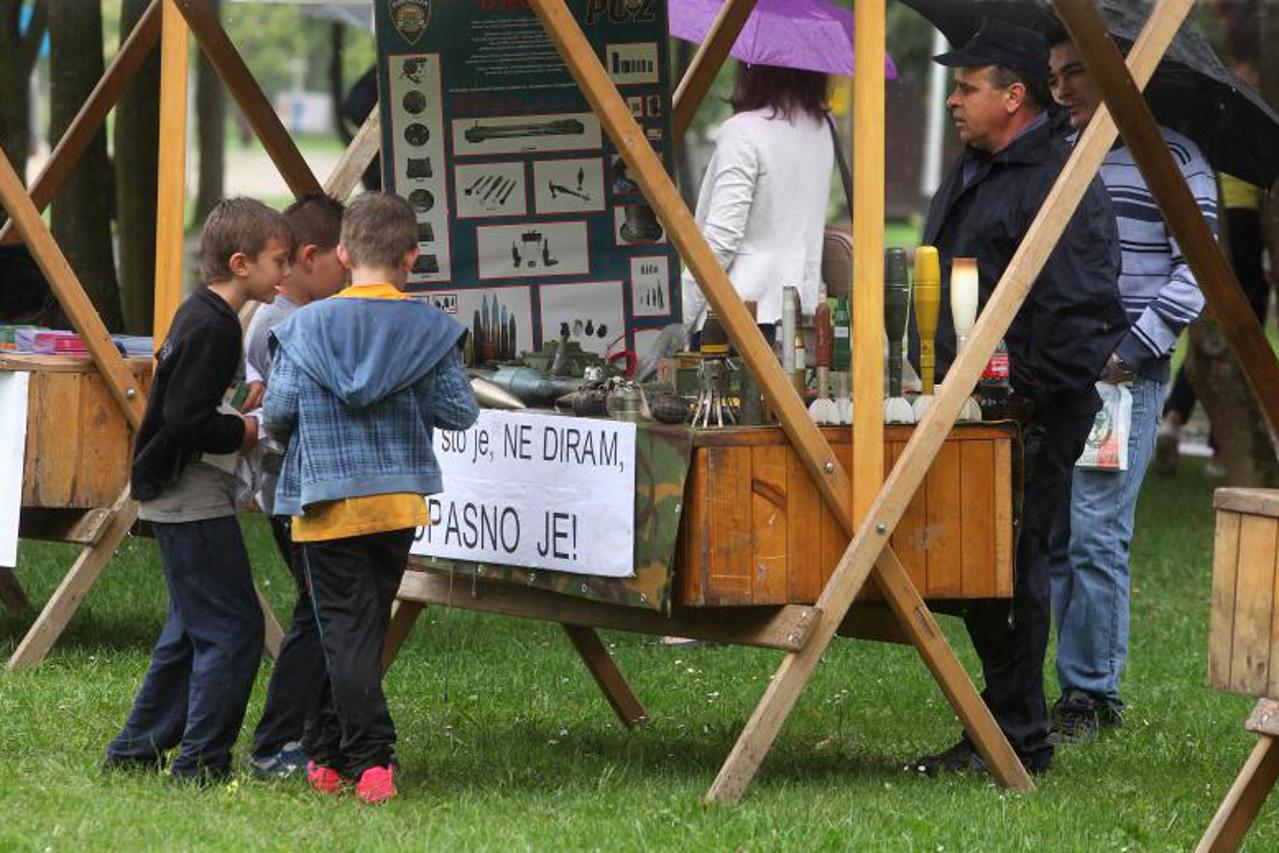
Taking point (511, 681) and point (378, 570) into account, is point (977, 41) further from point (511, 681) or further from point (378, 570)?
point (511, 681)

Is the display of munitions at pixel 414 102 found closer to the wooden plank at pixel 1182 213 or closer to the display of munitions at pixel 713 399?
the display of munitions at pixel 713 399

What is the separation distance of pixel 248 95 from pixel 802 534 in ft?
7.92

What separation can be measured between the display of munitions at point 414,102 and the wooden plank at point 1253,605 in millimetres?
2947

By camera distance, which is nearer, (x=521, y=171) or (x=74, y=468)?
(x=521, y=171)

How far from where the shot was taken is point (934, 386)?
5.72m

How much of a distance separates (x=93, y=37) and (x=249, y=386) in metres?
5.69

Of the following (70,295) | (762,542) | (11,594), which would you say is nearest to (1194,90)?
(762,542)

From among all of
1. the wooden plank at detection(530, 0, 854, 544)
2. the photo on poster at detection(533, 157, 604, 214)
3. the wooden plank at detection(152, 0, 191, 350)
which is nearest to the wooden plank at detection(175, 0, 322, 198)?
the wooden plank at detection(152, 0, 191, 350)

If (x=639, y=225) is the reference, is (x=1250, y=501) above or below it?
below

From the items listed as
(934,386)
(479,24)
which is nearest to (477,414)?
(934,386)

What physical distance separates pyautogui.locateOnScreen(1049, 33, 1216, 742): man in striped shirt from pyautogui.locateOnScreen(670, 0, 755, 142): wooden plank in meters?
1.23

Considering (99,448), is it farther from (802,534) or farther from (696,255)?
(802,534)

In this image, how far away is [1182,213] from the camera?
183 inches

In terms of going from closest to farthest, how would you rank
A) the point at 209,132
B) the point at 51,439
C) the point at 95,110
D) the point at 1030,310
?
the point at 1030,310
the point at 51,439
the point at 95,110
the point at 209,132
